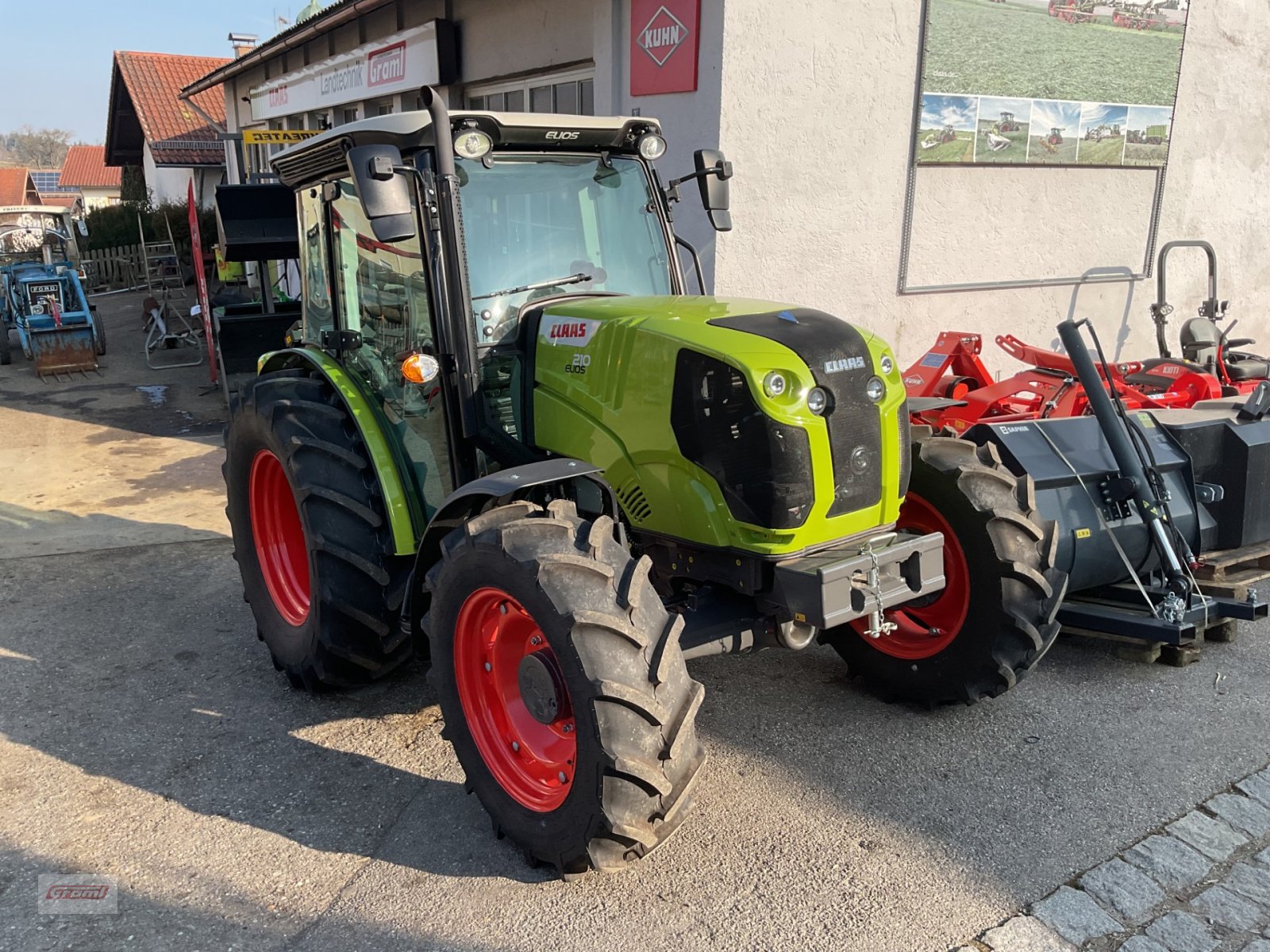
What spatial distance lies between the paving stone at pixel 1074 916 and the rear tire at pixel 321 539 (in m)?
2.28

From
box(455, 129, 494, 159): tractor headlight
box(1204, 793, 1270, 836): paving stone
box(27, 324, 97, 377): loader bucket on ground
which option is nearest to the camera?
box(1204, 793, 1270, 836): paving stone

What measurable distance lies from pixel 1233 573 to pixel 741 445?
9.85ft

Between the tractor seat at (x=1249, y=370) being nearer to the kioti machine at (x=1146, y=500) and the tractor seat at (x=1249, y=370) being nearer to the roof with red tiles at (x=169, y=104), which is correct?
the kioti machine at (x=1146, y=500)

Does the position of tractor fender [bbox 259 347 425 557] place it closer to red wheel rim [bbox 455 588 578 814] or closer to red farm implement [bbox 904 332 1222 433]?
red wheel rim [bbox 455 588 578 814]

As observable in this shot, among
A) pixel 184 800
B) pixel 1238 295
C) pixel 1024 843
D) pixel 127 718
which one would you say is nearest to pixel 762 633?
pixel 1024 843

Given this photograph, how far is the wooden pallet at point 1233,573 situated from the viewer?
423 centimetres

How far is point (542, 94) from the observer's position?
8.77 m

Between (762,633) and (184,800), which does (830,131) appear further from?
(184,800)

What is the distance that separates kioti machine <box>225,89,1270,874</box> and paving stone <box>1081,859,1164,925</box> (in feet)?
2.52

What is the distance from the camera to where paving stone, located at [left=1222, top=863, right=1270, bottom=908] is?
2.88m

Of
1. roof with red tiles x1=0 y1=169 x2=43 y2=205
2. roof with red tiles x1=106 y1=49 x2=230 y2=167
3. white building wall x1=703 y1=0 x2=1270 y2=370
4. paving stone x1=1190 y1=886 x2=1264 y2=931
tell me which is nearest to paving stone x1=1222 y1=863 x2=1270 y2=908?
paving stone x1=1190 y1=886 x2=1264 y2=931

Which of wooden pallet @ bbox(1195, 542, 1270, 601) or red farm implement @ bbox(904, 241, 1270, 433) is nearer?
wooden pallet @ bbox(1195, 542, 1270, 601)

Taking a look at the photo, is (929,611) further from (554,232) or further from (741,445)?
(554,232)

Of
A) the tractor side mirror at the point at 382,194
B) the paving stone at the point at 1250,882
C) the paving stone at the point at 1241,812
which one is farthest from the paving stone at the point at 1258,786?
the tractor side mirror at the point at 382,194
